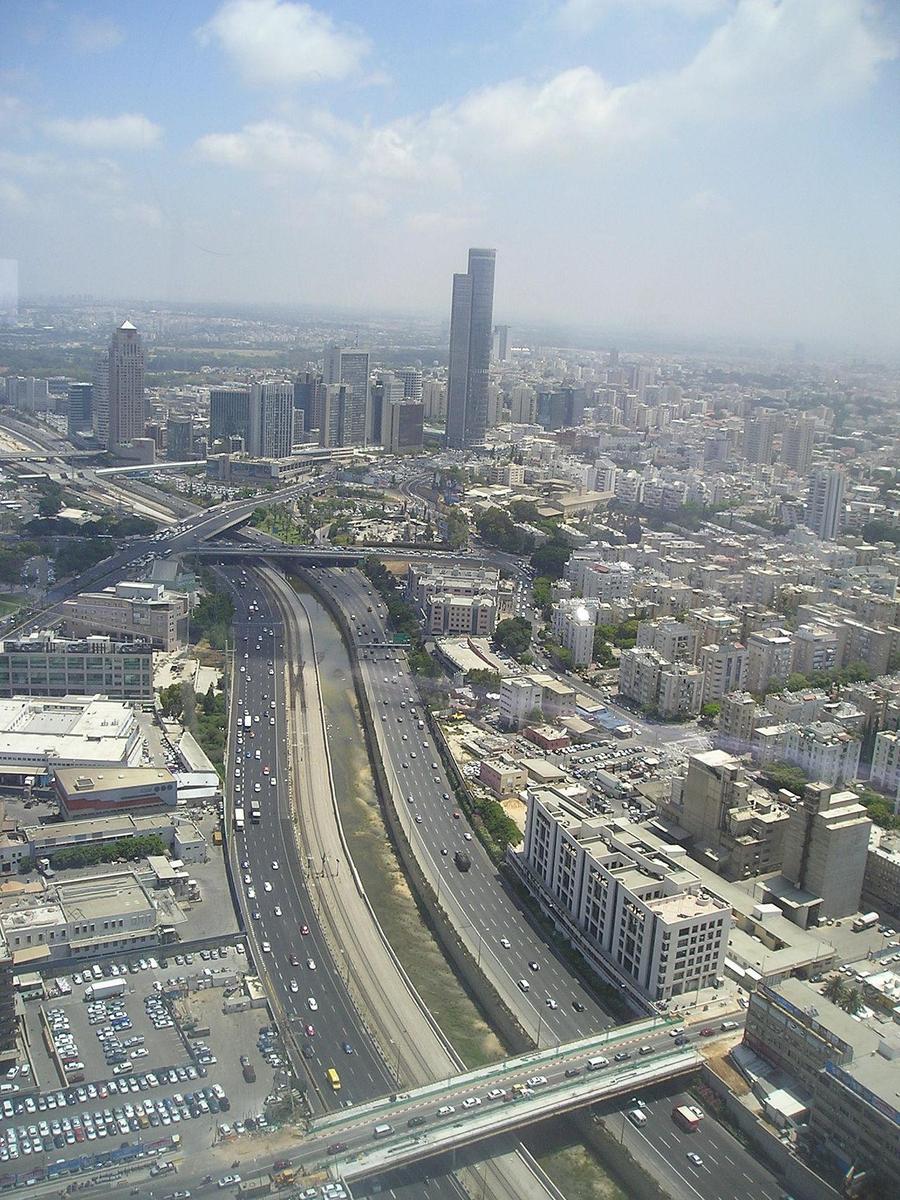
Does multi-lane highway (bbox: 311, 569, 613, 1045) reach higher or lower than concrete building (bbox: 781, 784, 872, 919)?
lower

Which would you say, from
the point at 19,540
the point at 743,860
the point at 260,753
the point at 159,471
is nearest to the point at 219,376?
the point at 159,471

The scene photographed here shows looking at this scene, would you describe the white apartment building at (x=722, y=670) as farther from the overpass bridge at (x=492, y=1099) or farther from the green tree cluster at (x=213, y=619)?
the overpass bridge at (x=492, y=1099)

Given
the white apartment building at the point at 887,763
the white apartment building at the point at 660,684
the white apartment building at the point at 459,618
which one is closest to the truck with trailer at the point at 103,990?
the white apartment building at the point at 887,763

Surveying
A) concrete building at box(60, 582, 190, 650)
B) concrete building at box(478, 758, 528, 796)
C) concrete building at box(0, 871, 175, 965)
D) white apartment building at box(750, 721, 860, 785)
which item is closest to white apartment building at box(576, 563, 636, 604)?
white apartment building at box(750, 721, 860, 785)

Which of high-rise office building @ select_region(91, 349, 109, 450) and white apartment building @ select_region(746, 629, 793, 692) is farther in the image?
high-rise office building @ select_region(91, 349, 109, 450)

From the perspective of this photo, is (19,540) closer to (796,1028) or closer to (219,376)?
(796,1028)

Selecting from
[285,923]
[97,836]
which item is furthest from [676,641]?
[97,836]

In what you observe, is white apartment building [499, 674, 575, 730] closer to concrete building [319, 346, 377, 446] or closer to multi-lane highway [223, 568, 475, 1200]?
multi-lane highway [223, 568, 475, 1200]

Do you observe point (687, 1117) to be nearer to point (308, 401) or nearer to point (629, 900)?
point (629, 900)
